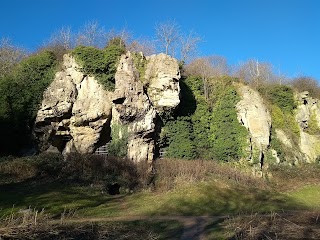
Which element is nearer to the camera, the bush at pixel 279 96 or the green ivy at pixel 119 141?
the green ivy at pixel 119 141

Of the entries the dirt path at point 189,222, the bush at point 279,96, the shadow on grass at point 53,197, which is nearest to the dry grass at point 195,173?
the shadow on grass at point 53,197

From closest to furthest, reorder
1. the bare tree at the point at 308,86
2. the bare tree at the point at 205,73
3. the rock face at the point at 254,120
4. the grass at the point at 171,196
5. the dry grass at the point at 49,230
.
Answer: the dry grass at the point at 49,230 → the grass at the point at 171,196 → the rock face at the point at 254,120 → the bare tree at the point at 205,73 → the bare tree at the point at 308,86

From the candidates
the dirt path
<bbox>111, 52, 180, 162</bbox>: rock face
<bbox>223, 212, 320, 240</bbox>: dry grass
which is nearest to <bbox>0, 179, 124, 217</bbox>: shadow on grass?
the dirt path

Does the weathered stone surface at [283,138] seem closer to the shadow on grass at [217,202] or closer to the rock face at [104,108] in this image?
the rock face at [104,108]

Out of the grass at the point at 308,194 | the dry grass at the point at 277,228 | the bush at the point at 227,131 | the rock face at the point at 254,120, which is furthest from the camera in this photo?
the rock face at the point at 254,120

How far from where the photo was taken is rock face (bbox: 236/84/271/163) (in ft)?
89.5

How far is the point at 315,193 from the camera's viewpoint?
23438 mm

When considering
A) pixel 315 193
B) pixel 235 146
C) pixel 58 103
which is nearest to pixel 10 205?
pixel 58 103

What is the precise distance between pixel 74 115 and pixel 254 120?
13.9 meters

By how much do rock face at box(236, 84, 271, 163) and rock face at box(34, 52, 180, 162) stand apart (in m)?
6.36

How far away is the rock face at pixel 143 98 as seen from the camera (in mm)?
23422

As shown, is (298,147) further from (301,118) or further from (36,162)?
(36,162)

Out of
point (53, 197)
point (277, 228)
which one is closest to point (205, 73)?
point (53, 197)

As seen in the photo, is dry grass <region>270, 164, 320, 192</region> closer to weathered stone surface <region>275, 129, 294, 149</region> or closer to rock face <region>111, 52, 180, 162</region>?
weathered stone surface <region>275, 129, 294, 149</region>
